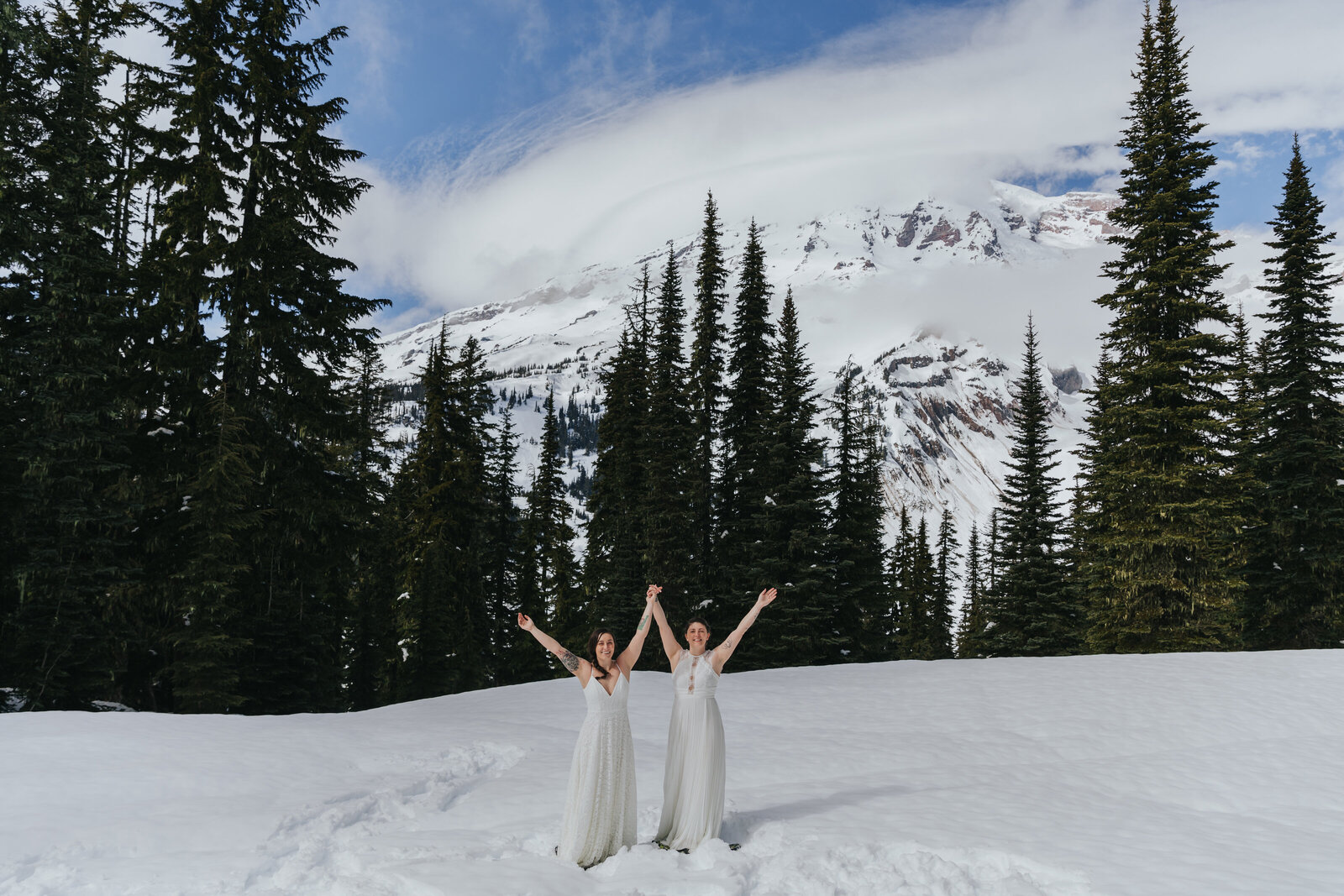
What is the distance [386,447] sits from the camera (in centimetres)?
3038

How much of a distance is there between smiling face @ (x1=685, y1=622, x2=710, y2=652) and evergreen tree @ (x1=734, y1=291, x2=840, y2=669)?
19079mm

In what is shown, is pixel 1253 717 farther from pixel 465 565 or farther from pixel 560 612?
pixel 560 612

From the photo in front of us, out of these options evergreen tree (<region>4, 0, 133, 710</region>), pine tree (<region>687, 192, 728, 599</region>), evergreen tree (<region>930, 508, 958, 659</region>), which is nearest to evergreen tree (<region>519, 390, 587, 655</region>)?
pine tree (<region>687, 192, 728, 599</region>)

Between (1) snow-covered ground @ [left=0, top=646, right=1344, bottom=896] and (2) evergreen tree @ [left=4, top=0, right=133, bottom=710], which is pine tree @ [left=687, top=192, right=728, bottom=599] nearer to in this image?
(1) snow-covered ground @ [left=0, top=646, right=1344, bottom=896]

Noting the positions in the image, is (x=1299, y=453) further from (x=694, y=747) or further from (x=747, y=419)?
(x=694, y=747)

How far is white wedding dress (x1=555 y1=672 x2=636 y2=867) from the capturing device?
727cm

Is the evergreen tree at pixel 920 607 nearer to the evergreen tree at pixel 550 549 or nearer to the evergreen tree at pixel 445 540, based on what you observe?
the evergreen tree at pixel 550 549

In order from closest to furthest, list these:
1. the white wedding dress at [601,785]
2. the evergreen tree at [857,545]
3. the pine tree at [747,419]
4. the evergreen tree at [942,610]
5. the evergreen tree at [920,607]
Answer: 1. the white wedding dress at [601,785]
2. the evergreen tree at [857,545]
3. the pine tree at [747,419]
4. the evergreen tree at [920,607]
5. the evergreen tree at [942,610]

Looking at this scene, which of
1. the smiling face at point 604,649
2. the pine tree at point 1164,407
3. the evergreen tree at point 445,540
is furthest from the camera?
the evergreen tree at point 445,540

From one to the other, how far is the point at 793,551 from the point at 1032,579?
35.8 feet

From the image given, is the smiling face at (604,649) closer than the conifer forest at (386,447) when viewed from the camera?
Yes

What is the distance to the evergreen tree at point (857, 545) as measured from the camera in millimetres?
29156

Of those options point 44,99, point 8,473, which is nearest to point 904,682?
point 8,473

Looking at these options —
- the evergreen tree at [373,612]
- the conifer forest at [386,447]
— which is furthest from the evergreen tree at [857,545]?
the evergreen tree at [373,612]
